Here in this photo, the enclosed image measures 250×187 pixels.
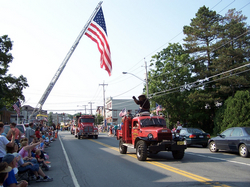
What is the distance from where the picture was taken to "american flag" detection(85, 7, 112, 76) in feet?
57.4

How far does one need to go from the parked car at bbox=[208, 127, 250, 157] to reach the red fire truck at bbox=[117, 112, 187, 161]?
296 centimetres

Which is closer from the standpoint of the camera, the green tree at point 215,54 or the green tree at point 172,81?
the green tree at point 215,54

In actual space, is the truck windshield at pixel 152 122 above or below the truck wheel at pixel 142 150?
above

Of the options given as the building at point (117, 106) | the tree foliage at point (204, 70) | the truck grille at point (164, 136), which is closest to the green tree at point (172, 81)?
the tree foliage at point (204, 70)

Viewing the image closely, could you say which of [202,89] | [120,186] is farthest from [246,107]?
[120,186]

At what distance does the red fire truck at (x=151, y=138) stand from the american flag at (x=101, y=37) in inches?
218

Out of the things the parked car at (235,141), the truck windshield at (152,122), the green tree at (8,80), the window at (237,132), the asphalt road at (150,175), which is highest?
the green tree at (8,80)

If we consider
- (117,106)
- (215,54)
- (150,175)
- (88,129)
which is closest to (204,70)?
(215,54)

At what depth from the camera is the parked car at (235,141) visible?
12236 mm

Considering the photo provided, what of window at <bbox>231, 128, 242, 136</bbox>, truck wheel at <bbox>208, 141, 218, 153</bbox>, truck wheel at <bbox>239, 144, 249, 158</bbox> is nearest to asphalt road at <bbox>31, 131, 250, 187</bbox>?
truck wheel at <bbox>239, 144, 249, 158</bbox>

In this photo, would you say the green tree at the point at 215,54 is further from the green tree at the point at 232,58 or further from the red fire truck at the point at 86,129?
the red fire truck at the point at 86,129

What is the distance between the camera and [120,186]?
7.25 metres

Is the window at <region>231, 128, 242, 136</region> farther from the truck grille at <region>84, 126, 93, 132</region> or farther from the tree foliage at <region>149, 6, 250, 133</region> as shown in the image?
the truck grille at <region>84, 126, 93, 132</region>

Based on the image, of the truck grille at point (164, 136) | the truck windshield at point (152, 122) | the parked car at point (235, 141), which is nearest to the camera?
the truck grille at point (164, 136)
